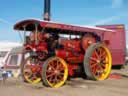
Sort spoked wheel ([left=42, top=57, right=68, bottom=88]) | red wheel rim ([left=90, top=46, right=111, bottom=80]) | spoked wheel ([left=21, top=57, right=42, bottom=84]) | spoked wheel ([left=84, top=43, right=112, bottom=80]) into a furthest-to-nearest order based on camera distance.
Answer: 1. red wheel rim ([left=90, top=46, right=111, bottom=80])
2. spoked wheel ([left=21, top=57, right=42, bottom=84])
3. spoked wheel ([left=84, top=43, right=112, bottom=80])
4. spoked wheel ([left=42, top=57, right=68, bottom=88])

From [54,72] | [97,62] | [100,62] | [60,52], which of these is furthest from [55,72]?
[100,62]

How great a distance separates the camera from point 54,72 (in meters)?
10.7

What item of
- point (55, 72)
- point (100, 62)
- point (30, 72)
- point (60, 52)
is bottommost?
point (30, 72)

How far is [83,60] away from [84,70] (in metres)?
0.36

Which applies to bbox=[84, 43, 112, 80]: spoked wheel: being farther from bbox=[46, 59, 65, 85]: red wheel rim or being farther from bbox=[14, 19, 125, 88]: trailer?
bbox=[46, 59, 65, 85]: red wheel rim

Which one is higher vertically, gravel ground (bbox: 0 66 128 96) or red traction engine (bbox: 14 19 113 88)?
red traction engine (bbox: 14 19 113 88)

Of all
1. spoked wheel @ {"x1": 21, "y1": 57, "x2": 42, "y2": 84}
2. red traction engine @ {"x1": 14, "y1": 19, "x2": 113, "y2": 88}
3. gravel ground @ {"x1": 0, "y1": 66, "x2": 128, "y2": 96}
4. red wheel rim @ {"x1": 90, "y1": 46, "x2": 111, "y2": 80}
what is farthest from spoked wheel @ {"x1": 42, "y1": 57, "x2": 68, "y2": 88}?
red wheel rim @ {"x1": 90, "y1": 46, "x2": 111, "y2": 80}

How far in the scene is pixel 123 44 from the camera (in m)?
17.2

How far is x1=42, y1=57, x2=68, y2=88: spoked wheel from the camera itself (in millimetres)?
10305

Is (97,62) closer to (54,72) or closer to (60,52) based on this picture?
(60,52)

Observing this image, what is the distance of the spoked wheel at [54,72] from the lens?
10305mm

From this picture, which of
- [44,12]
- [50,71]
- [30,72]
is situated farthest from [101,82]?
[44,12]

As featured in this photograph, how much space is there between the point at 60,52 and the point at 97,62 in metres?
1.44

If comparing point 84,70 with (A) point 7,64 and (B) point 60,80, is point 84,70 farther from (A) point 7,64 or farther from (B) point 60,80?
(A) point 7,64
